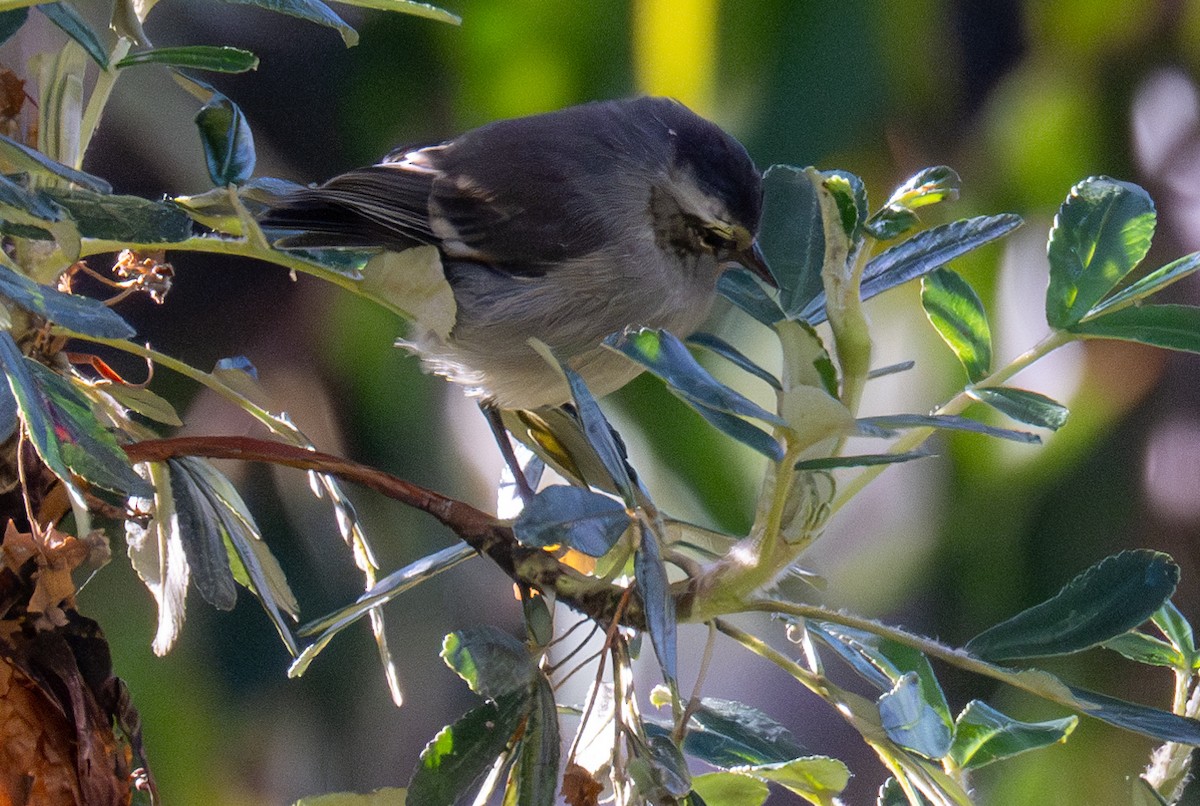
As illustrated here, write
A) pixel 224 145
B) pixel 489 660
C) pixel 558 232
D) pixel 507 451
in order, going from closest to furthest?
1. pixel 489 660
2. pixel 224 145
3. pixel 507 451
4. pixel 558 232

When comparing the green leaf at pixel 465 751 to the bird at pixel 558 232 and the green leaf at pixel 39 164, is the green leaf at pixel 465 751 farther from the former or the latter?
the bird at pixel 558 232

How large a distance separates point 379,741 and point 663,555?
5.78ft

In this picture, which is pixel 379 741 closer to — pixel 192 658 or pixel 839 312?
pixel 192 658

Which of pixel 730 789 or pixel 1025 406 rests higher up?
pixel 1025 406

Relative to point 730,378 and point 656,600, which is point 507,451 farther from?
point 730,378

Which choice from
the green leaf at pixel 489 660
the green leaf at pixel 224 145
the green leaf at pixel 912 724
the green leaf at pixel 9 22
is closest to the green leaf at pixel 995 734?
the green leaf at pixel 912 724

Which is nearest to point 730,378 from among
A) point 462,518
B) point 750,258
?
point 750,258

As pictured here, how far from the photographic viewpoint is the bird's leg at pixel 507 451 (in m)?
0.99

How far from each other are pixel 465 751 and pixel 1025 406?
377mm

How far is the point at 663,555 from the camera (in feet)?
2.23

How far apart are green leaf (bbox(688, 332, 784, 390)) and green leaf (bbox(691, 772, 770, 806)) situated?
246 millimetres

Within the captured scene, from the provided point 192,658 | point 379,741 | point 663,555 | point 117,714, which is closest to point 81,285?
point 192,658

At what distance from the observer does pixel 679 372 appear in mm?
560

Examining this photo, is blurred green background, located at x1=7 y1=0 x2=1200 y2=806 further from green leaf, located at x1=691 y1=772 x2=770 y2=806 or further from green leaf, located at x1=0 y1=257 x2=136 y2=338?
green leaf, located at x1=0 y1=257 x2=136 y2=338
